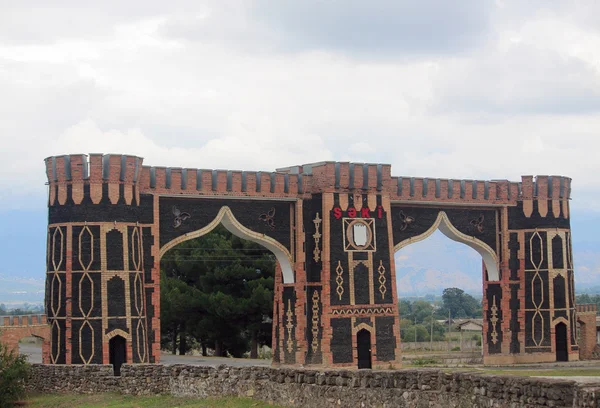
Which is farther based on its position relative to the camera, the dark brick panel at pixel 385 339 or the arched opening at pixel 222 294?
the arched opening at pixel 222 294

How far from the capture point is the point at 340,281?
3788 cm

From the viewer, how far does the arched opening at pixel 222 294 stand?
156ft

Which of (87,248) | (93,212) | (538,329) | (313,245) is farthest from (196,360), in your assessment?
(538,329)

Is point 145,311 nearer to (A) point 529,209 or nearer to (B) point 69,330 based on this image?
(B) point 69,330

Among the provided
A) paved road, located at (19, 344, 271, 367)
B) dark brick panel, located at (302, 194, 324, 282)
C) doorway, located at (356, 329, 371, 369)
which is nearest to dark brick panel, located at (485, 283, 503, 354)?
doorway, located at (356, 329, 371, 369)

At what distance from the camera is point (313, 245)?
1506 inches

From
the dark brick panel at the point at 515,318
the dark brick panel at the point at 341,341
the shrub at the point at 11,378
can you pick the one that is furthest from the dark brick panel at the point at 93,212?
the dark brick panel at the point at 515,318

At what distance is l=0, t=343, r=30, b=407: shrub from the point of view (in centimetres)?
2750

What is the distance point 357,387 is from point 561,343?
87.5 feet

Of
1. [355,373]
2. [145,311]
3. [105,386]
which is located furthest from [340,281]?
[355,373]

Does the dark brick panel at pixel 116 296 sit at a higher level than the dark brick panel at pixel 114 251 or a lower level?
lower

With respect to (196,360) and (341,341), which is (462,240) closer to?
(341,341)

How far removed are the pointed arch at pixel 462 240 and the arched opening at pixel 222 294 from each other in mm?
8621

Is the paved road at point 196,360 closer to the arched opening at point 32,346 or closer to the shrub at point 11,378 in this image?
the arched opening at point 32,346
